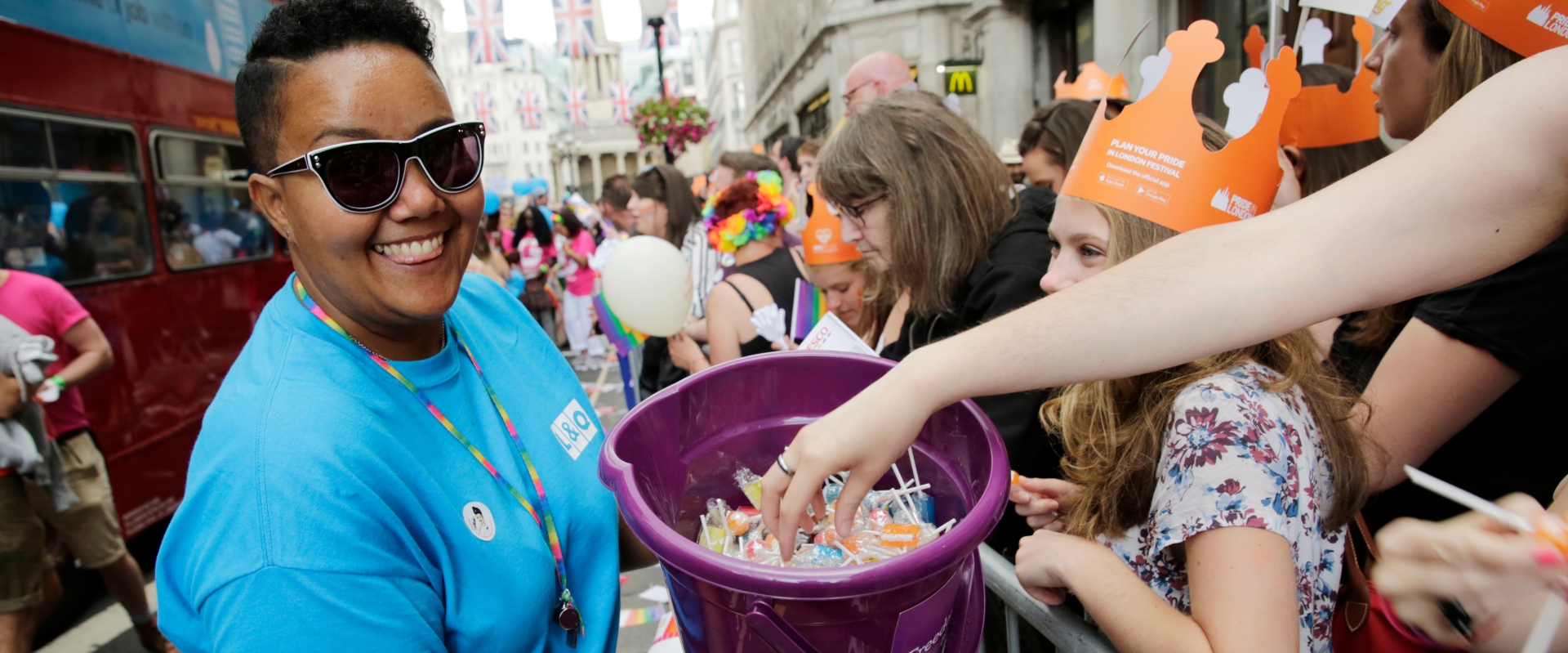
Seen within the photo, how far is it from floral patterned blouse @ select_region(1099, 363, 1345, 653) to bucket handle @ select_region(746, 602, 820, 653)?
676 millimetres

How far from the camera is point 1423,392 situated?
1485 mm

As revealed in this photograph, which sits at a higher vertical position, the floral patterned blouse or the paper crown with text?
the paper crown with text

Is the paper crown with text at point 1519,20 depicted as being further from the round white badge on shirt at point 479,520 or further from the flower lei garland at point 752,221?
the flower lei garland at point 752,221

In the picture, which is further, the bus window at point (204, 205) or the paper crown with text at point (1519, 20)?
the bus window at point (204, 205)

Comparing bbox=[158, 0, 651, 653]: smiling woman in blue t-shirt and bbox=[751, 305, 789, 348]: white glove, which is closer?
bbox=[158, 0, 651, 653]: smiling woman in blue t-shirt

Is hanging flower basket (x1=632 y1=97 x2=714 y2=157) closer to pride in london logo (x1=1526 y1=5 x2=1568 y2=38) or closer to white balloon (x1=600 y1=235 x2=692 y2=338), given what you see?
white balloon (x1=600 y1=235 x2=692 y2=338)

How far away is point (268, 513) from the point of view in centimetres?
101

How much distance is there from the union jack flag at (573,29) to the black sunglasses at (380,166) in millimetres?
24091

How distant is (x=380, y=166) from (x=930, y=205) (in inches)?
62.0

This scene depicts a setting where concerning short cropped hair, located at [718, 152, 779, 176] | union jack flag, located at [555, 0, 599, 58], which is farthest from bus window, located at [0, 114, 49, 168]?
union jack flag, located at [555, 0, 599, 58]

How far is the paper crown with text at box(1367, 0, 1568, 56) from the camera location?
1.23 metres

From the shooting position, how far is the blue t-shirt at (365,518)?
1.00 meters

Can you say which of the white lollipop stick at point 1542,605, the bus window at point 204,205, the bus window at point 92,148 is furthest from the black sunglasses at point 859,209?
the bus window at point 92,148

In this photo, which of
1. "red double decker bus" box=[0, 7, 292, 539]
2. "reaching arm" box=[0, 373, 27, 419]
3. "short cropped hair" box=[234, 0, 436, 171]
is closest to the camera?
"short cropped hair" box=[234, 0, 436, 171]
